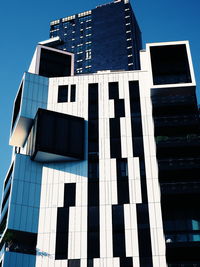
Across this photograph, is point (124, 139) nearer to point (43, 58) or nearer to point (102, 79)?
point (102, 79)

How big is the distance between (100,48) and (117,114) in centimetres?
7641

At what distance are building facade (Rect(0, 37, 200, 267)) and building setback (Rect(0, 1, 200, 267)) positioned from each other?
0.12 m

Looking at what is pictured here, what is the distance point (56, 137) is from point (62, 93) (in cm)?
893

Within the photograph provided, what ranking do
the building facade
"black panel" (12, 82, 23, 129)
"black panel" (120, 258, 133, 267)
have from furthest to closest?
1. "black panel" (12, 82, 23, 129)
2. the building facade
3. "black panel" (120, 258, 133, 267)

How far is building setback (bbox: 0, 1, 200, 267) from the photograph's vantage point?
148 ft

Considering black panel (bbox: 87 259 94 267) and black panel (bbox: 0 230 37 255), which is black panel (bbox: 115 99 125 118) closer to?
black panel (bbox: 0 230 37 255)

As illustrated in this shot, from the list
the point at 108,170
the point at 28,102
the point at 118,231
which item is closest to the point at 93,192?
the point at 108,170

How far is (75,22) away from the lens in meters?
143

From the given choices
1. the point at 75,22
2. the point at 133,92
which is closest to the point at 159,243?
the point at 133,92

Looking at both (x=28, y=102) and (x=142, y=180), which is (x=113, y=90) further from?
(x=142, y=180)

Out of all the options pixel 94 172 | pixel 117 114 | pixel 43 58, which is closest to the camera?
pixel 94 172

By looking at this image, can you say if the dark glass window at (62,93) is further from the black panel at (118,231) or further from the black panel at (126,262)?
the black panel at (126,262)

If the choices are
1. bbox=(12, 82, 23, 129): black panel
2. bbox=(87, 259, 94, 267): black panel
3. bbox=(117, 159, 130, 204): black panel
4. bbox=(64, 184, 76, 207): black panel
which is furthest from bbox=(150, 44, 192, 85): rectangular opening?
bbox=(87, 259, 94, 267): black panel

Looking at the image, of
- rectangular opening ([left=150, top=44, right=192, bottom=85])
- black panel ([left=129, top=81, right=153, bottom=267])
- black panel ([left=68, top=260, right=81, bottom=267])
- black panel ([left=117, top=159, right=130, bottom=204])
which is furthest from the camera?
rectangular opening ([left=150, top=44, right=192, bottom=85])
